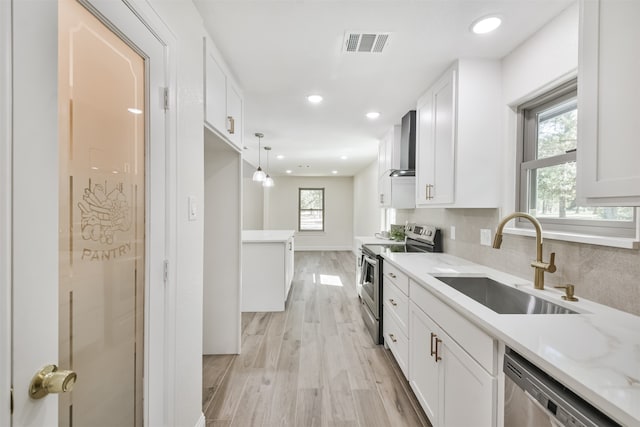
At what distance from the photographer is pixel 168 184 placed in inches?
51.4

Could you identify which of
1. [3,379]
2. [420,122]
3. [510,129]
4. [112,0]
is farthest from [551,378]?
[420,122]

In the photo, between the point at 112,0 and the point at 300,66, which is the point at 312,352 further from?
the point at 112,0

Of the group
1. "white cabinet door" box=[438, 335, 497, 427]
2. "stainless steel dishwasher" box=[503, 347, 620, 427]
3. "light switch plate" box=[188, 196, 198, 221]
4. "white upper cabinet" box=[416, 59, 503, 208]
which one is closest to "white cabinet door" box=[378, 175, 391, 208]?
"white upper cabinet" box=[416, 59, 503, 208]

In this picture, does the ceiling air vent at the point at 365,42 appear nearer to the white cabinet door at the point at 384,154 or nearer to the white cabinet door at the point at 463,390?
the white cabinet door at the point at 463,390

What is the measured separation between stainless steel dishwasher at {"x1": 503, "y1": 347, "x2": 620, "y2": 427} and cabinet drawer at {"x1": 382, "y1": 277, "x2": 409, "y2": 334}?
1.05m

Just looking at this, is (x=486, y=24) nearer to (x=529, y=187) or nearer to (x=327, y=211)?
(x=529, y=187)

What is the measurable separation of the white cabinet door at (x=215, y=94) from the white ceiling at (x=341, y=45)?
163 millimetres

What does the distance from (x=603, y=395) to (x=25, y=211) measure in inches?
53.9

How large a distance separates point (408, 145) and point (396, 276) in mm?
1603

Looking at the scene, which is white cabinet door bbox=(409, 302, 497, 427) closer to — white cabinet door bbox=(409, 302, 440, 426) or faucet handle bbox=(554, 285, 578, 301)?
white cabinet door bbox=(409, 302, 440, 426)

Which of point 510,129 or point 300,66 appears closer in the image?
point 510,129

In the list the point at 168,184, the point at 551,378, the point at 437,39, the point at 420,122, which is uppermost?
the point at 437,39

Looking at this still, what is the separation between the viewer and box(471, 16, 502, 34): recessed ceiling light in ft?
5.37

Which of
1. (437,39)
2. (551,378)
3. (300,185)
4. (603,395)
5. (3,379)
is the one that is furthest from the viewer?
(300,185)
